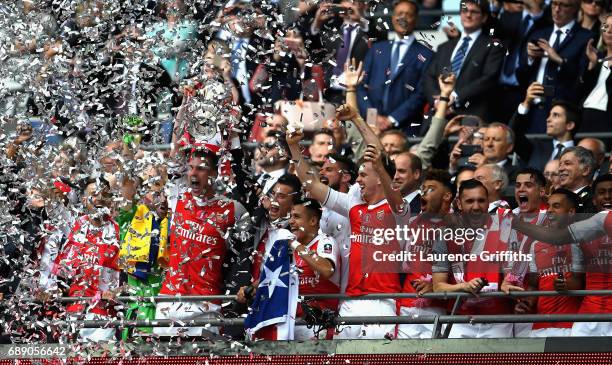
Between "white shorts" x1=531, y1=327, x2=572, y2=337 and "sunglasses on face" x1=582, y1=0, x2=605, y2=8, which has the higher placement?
"sunglasses on face" x1=582, y1=0, x2=605, y2=8

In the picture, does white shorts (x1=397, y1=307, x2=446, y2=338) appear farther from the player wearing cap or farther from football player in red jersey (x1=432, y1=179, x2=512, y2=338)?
the player wearing cap

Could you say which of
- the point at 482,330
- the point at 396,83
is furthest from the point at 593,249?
the point at 396,83

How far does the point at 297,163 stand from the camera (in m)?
7.49

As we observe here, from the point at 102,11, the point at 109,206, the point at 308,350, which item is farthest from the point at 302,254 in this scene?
the point at 102,11

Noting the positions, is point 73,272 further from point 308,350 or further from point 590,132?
point 590,132

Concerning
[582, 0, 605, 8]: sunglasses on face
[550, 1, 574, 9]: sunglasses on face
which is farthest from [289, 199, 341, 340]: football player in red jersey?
[582, 0, 605, 8]: sunglasses on face

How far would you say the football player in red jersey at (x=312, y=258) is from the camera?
23.2 ft

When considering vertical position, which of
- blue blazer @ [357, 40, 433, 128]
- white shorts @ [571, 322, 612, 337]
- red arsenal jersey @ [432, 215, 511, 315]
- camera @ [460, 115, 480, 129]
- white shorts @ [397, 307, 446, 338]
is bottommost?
white shorts @ [397, 307, 446, 338]

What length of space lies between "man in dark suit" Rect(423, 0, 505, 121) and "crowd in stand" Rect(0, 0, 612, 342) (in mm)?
16

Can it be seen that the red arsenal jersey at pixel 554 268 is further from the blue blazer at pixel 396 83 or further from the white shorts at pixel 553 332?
the blue blazer at pixel 396 83

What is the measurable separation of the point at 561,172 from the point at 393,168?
1.01m

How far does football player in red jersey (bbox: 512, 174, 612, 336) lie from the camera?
6602 millimetres

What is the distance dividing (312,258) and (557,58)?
2856mm

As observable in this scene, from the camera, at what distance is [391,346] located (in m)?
6.83
